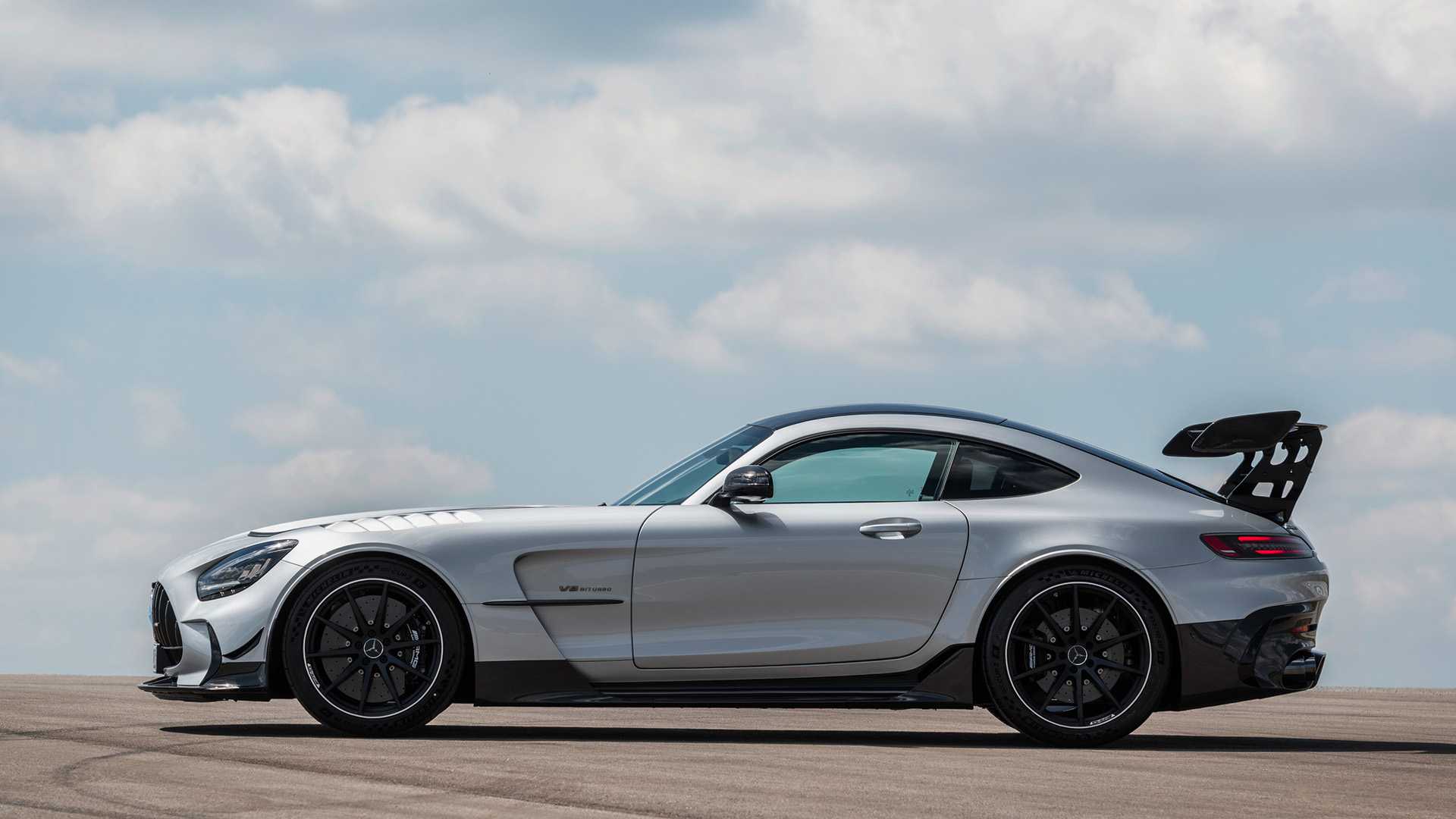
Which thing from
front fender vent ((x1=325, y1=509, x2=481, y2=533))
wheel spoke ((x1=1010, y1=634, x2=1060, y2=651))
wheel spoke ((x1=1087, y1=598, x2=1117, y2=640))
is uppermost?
front fender vent ((x1=325, y1=509, x2=481, y2=533))

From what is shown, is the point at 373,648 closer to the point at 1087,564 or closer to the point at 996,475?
the point at 996,475

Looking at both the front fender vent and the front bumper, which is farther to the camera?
the front fender vent

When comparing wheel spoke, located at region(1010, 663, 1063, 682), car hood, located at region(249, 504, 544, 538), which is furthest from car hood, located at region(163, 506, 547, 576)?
wheel spoke, located at region(1010, 663, 1063, 682)

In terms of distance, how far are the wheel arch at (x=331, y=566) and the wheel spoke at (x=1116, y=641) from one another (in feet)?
9.42

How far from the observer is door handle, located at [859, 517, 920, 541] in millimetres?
7305

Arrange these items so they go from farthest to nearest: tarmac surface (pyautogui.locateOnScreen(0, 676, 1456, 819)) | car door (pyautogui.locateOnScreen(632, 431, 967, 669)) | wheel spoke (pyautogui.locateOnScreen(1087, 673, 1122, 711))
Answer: wheel spoke (pyautogui.locateOnScreen(1087, 673, 1122, 711)), car door (pyautogui.locateOnScreen(632, 431, 967, 669)), tarmac surface (pyautogui.locateOnScreen(0, 676, 1456, 819))

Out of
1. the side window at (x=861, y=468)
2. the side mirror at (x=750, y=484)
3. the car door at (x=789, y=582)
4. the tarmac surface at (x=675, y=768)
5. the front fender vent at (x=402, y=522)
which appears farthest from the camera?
the side window at (x=861, y=468)

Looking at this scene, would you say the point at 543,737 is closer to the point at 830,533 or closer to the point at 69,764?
the point at 830,533

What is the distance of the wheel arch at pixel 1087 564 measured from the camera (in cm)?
736

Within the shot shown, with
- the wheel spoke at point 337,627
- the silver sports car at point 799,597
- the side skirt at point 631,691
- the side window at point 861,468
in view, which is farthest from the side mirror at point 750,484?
the wheel spoke at point 337,627

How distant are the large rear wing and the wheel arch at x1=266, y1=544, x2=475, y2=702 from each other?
12.4 ft

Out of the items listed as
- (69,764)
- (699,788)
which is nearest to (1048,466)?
(699,788)

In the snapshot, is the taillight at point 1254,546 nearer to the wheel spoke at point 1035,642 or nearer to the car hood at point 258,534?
the wheel spoke at point 1035,642

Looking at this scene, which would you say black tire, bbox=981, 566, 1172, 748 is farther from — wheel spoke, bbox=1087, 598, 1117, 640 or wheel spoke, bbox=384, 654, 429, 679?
wheel spoke, bbox=384, 654, 429, 679
